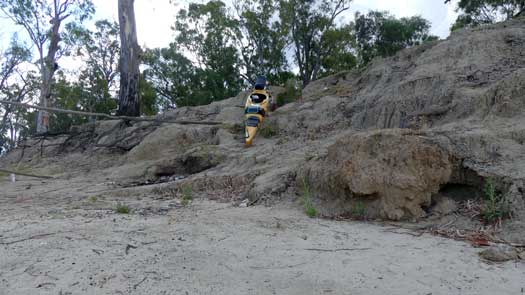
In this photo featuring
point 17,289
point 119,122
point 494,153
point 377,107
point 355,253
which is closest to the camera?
point 17,289

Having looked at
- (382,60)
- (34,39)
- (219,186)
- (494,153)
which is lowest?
(219,186)

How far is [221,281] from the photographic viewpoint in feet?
8.69

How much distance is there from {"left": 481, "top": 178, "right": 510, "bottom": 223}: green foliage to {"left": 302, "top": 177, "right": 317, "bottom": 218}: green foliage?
1.51 meters

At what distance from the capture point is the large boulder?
4059 mm

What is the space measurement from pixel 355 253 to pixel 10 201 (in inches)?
194

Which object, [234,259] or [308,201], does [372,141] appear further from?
[234,259]

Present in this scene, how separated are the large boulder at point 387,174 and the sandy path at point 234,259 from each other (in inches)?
15.0

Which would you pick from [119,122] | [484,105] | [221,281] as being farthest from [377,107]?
[119,122]

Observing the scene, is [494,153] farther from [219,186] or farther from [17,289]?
[17,289]

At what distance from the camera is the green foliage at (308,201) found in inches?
170

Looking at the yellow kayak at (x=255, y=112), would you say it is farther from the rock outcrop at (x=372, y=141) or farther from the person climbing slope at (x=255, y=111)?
the rock outcrop at (x=372, y=141)

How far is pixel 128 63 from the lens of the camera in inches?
483

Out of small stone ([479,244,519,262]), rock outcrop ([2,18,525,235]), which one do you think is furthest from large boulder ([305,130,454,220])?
small stone ([479,244,519,262])

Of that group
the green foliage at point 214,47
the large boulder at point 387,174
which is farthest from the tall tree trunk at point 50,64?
the large boulder at point 387,174
